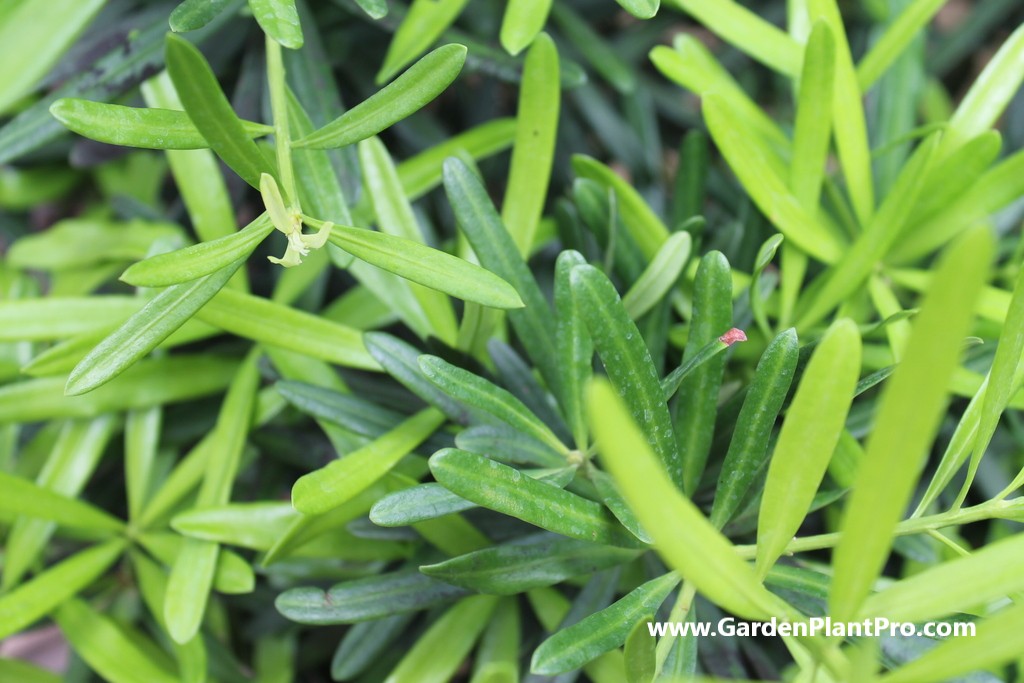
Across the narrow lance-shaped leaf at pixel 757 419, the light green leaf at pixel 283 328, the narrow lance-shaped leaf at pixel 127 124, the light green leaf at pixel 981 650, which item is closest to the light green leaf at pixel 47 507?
the light green leaf at pixel 283 328

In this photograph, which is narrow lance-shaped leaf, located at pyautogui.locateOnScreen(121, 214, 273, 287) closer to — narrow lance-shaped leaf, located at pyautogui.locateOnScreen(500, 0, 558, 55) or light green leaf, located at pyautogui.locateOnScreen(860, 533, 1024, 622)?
narrow lance-shaped leaf, located at pyautogui.locateOnScreen(500, 0, 558, 55)

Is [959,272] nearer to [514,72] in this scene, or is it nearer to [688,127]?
[514,72]

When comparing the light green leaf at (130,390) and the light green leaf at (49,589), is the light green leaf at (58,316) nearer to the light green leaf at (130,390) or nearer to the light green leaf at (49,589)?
the light green leaf at (130,390)

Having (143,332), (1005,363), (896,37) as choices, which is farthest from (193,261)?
(896,37)

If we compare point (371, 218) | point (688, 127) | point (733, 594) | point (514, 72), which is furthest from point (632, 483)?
point (688, 127)

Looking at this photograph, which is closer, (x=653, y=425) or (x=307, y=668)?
(x=653, y=425)
